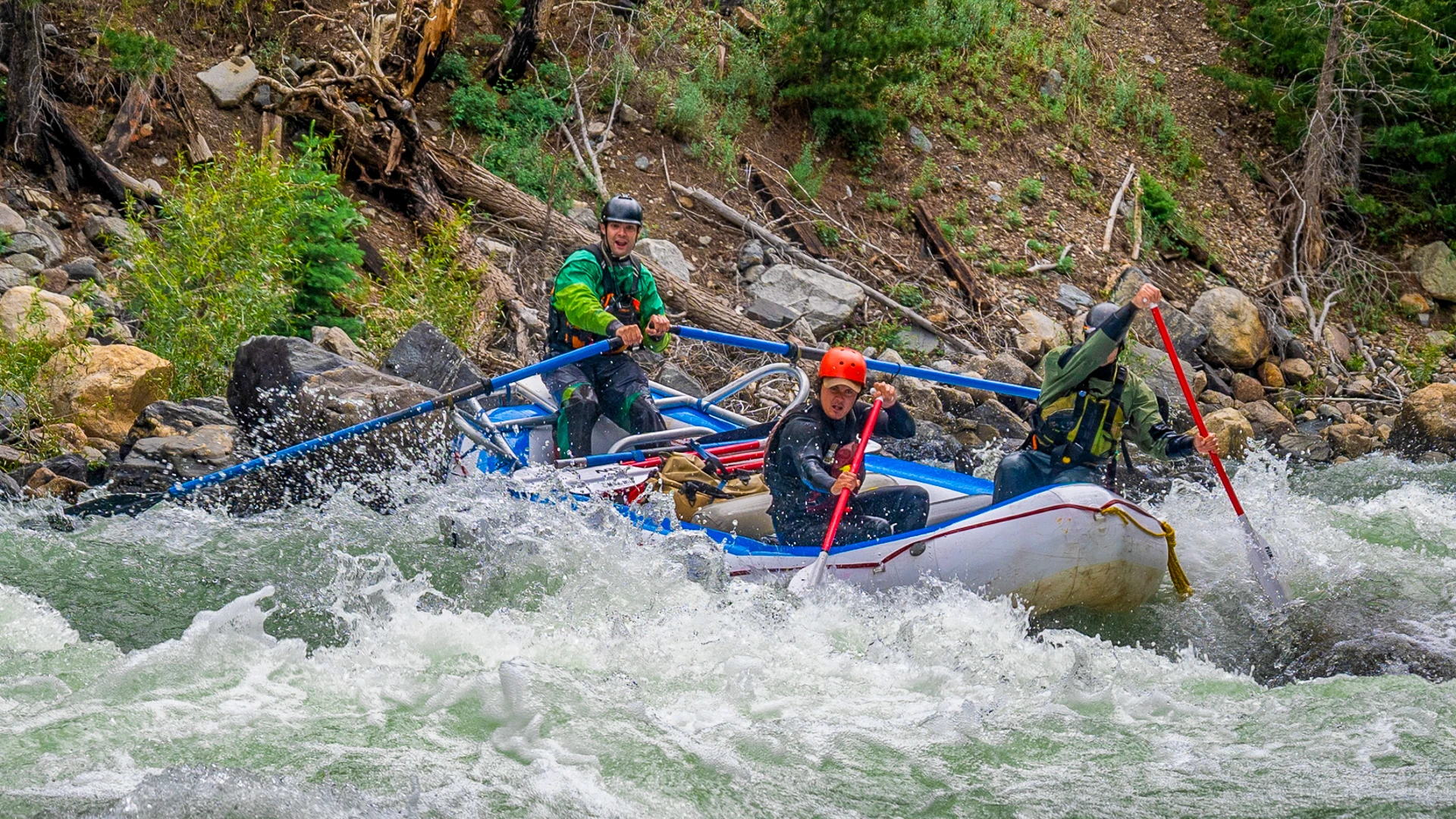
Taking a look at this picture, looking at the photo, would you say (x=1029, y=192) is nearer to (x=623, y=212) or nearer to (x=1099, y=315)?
(x=1099, y=315)

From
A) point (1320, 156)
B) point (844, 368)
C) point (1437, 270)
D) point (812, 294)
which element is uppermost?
point (844, 368)

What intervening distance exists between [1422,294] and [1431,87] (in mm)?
2405

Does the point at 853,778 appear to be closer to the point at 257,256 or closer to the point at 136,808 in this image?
the point at 136,808

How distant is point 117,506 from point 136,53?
4232 millimetres

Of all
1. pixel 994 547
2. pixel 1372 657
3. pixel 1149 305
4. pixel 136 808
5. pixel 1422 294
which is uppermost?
pixel 1149 305

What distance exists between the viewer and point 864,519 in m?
5.43

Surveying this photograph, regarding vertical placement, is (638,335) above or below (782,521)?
above

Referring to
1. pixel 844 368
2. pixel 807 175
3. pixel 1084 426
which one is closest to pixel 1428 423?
pixel 807 175

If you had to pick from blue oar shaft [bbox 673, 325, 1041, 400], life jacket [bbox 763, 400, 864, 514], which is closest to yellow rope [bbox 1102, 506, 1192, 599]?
life jacket [bbox 763, 400, 864, 514]

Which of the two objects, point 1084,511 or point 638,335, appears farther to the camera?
point 638,335

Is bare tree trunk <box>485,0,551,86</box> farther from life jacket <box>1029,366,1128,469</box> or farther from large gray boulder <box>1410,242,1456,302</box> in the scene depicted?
large gray boulder <box>1410,242,1456,302</box>

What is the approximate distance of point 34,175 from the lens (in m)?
8.88

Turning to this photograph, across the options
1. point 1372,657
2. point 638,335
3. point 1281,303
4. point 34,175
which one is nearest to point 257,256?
point 34,175

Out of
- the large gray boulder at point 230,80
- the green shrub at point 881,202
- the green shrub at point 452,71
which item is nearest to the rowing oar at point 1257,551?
the green shrub at point 881,202
